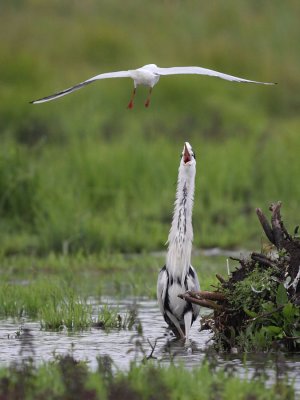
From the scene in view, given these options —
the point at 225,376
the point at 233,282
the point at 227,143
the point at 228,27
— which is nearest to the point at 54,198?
the point at 227,143

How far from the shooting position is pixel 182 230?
303 inches

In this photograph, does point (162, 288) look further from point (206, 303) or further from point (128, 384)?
point (128, 384)

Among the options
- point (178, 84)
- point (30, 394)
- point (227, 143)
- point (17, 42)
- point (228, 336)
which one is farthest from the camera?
point (17, 42)

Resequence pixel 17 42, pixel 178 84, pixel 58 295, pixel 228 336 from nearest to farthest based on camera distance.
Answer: pixel 228 336, pixel 58 295, pixel 178 84, pixel 17 42

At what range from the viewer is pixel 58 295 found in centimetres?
833

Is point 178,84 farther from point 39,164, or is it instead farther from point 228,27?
point 39,164

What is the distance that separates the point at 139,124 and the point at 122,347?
9816 millimetres

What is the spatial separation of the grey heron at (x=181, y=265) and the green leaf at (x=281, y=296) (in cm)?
94

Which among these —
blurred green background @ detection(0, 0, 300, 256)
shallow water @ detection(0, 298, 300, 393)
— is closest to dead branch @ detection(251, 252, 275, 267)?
shallow water @ detection(0, 298, 300, 393)

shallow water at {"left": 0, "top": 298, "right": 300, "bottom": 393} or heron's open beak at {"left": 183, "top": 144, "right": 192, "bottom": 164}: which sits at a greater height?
heron's open beak at {"left": 183, "top": 144, "right": 192, "bottom": 164}

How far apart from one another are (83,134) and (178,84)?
264 cm

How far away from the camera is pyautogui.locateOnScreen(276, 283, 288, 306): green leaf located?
6738 millimetres

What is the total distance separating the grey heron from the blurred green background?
3585 millimetres

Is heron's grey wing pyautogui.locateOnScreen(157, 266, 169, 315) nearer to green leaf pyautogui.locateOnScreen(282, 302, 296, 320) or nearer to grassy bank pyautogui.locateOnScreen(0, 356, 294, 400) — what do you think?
green leaf pyautogui.locateOnScreen(282, 302, 296, 320)
